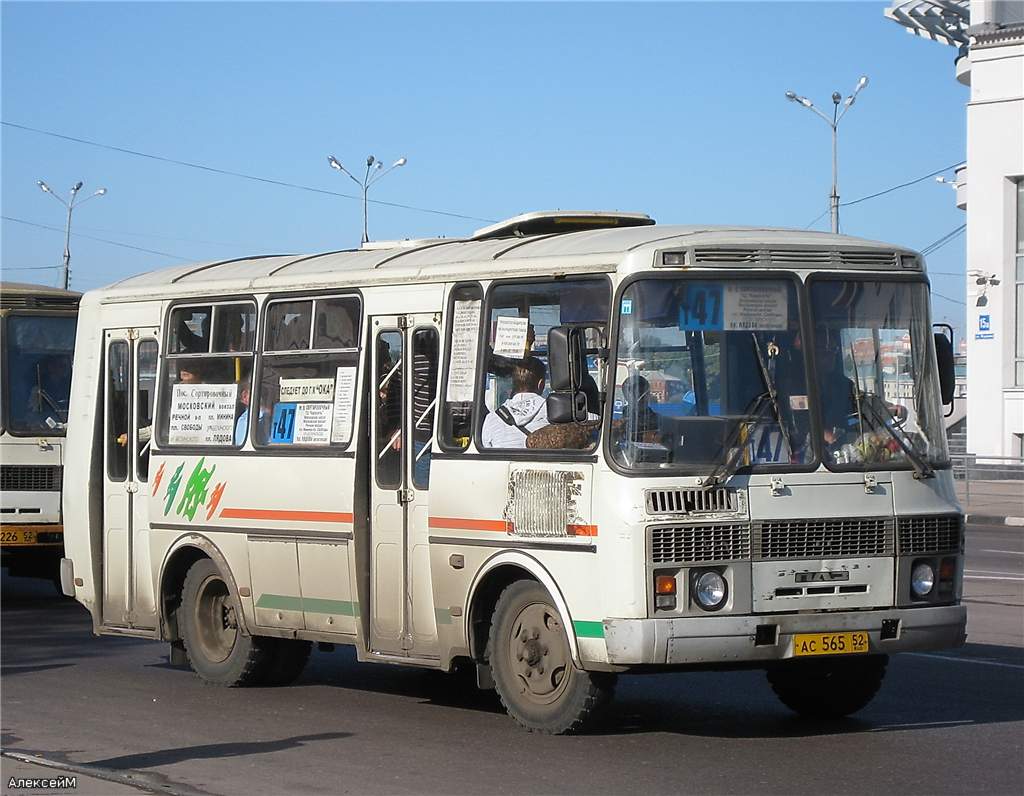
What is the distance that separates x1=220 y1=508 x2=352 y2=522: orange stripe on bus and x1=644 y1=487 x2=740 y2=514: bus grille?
8.57 feet

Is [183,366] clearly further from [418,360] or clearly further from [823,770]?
[823,770]

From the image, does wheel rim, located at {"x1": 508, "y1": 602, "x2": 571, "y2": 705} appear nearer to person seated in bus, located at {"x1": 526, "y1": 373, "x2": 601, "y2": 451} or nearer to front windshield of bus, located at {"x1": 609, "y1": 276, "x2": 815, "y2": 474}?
person seated in bus, located at {"x1": 526, "y1": 373, "x2": 601, "y2": 451}

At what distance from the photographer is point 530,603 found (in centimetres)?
985

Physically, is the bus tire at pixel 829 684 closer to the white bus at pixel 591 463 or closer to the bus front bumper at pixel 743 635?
the white bus at pixel 591 463

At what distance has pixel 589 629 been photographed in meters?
9.26

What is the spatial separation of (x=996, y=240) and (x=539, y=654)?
113 feet

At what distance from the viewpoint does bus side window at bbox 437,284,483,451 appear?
1035cm

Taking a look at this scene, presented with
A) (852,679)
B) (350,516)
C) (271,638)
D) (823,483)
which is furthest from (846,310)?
(271,638)

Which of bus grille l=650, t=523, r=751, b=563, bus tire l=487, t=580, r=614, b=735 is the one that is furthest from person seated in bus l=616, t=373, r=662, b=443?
bus tire l=487, t=580, r=614, b=735

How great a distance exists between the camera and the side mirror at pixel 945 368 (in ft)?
33.1

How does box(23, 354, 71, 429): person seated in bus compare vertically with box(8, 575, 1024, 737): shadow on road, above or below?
above

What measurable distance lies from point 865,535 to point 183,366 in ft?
18.0

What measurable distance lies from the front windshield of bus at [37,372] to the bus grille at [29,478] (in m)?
0.37

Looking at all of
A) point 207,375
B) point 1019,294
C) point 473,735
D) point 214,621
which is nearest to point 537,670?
point 473,735
